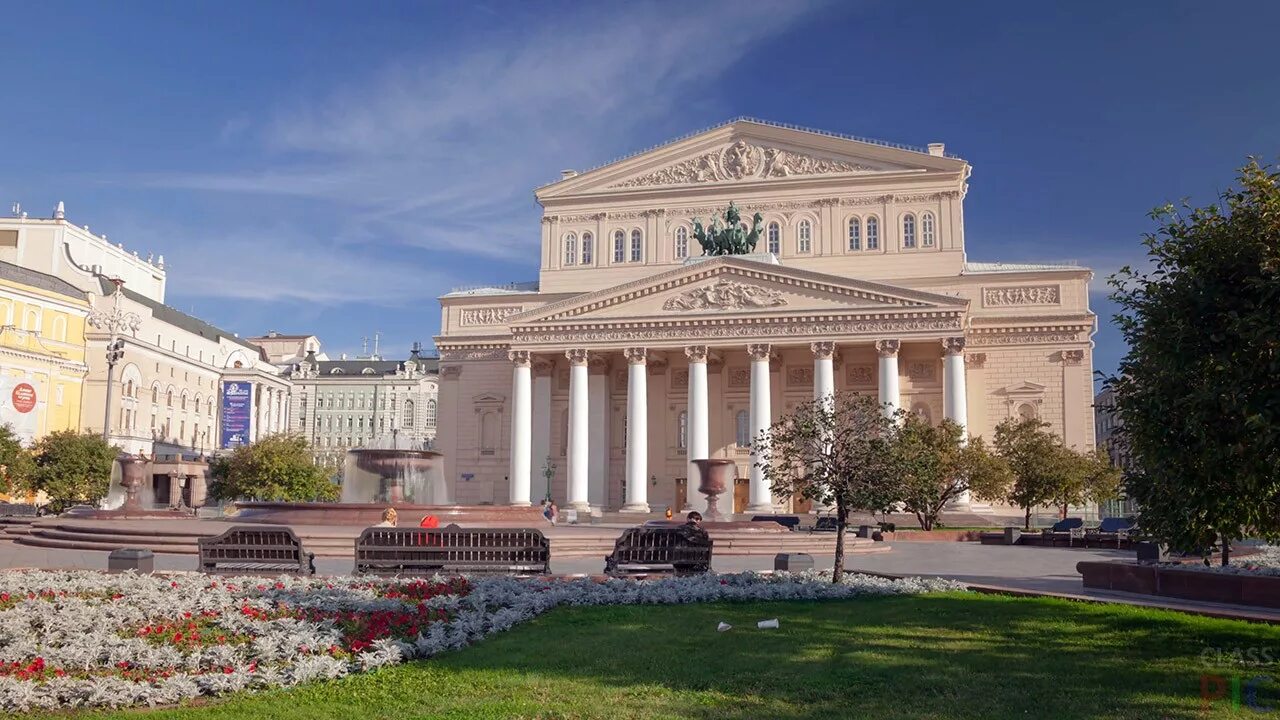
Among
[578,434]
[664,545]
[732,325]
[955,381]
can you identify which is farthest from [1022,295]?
[664,545]

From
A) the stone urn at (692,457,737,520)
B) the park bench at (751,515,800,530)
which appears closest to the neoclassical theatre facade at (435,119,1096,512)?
the park bench at (751,515,800,530)

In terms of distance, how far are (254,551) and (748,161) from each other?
4827cm

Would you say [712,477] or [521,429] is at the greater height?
[521,429]

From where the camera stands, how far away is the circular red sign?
6550 cm

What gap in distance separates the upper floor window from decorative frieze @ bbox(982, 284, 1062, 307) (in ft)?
32.1

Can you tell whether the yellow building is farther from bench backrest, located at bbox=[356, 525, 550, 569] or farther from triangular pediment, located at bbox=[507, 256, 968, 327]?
bench backrest, located at bbox=[356, 525, 550, 569]

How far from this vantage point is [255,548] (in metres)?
16.2

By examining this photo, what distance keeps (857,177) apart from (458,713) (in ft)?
178

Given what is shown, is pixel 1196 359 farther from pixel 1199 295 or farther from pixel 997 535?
pixel 997 535

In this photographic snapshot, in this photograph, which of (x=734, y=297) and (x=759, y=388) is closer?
(x=759, y=388)

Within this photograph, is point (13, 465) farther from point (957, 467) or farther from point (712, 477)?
point (957, 467)

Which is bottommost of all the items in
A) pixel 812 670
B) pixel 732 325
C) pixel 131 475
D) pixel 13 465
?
pixel 812 670

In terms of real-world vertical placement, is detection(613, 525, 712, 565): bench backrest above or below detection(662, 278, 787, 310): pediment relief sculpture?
below

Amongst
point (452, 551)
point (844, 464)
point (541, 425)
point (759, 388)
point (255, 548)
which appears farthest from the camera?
point (541, 425)
